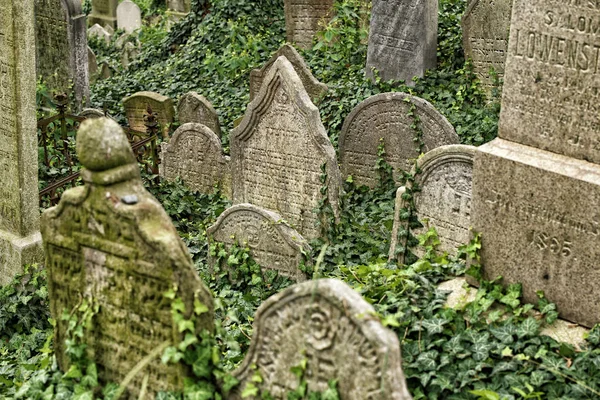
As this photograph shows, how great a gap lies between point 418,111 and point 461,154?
1742 millimetres

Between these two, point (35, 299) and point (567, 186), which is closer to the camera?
point (567, 186)

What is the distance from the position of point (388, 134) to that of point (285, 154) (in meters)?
1.20

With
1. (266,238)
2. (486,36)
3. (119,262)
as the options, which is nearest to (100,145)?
(119,262)

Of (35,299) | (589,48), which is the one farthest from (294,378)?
(35,299)

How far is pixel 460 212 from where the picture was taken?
22.2 feet

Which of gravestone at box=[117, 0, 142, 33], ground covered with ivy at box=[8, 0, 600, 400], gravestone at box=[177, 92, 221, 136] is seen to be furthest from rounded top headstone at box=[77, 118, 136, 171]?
gravestone at box=[117, 0, 142, 33]

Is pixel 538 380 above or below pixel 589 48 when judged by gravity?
below

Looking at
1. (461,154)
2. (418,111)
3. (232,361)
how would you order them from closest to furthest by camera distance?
(232,361), (461,154), (418,111)

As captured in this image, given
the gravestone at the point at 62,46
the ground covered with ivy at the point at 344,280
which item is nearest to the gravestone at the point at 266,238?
the ground covered with ivy at the point at 344,280

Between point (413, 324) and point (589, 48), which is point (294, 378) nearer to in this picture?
point (413, 324)

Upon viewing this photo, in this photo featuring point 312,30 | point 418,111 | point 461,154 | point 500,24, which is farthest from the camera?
point 312,30

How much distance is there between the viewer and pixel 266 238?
716cm

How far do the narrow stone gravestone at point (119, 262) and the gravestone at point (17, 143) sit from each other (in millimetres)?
2675

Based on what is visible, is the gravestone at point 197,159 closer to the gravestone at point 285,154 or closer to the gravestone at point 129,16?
the gravestone at point 285,154
